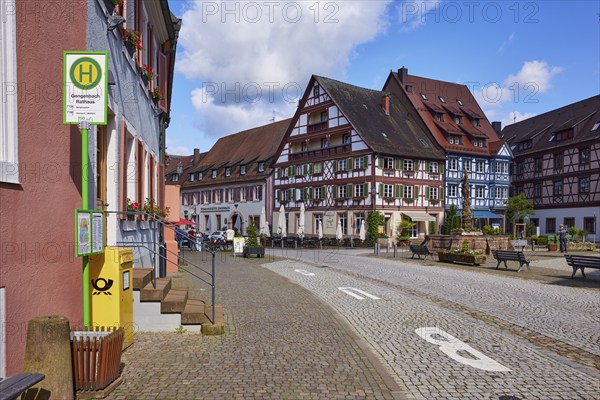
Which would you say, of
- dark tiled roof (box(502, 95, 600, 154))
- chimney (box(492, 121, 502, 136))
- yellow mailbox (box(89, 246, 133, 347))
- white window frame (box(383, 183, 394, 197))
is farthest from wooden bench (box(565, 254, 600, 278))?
chimney (box(492, 121, 502, 136))

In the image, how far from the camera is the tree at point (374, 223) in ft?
127

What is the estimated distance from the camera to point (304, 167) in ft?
152

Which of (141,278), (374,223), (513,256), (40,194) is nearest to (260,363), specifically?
(141,278)

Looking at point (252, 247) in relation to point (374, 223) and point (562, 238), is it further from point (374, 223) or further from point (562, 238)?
point (562, 238)

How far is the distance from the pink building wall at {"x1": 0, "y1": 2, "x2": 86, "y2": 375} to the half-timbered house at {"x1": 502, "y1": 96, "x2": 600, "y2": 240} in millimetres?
44937

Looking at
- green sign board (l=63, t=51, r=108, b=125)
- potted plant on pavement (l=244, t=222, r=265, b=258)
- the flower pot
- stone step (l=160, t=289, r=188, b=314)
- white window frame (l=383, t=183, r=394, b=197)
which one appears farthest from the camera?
white window frame (l=383, t=183, r=394, b=197)

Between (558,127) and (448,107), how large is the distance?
10136 mm

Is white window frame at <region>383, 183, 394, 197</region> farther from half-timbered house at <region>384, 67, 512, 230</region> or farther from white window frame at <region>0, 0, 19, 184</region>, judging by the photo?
white window frame at <region>0, 0, 19, 184</region>

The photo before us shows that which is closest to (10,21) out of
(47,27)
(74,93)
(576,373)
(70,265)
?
(47,27)

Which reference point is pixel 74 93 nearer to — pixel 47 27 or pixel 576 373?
pixel 47 27

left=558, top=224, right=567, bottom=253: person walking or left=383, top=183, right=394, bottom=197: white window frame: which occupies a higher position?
left=383, top=183, right=394, bottom=197: white window frame

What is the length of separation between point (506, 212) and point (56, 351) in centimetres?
4731

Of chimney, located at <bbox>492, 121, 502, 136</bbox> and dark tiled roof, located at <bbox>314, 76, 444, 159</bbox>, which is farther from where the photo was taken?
chimney, located at <bbox>492, 121, 502, 136</bbox>

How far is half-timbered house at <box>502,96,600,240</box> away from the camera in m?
44.0
